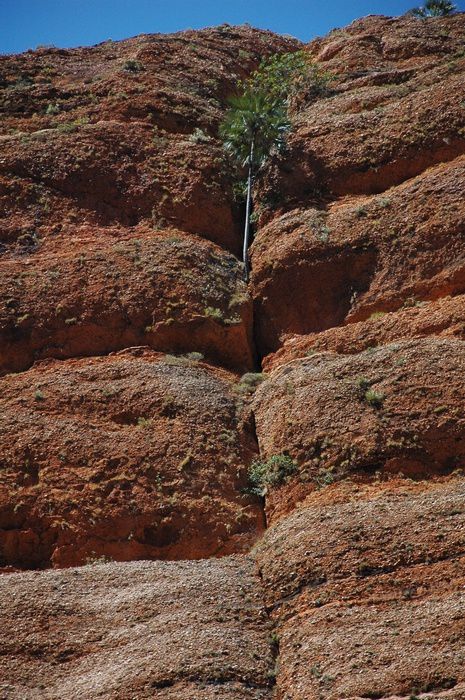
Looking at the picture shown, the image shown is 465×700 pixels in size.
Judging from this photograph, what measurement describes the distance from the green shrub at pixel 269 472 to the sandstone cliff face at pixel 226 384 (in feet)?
0.56

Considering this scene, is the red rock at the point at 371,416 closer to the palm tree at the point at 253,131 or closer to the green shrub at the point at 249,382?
the green shrub at the point at 249,382

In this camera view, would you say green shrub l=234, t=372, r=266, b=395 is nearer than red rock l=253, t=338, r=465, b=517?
No

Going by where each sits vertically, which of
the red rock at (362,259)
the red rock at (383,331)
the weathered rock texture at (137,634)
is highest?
the red rock at (362,259)

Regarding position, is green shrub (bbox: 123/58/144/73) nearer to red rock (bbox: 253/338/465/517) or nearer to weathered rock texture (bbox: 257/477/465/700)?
red rock (bbox: 253/338/465/517)

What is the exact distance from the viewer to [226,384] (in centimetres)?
2806

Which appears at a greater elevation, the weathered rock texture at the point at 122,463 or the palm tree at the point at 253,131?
the palm tree at the point at 253,131

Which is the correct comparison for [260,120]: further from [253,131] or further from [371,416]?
[371,416]

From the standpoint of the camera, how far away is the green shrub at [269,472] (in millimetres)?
24594

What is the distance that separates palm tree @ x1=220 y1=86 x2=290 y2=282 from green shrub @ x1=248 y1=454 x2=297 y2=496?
10.0m

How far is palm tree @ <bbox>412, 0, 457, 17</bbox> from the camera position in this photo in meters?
45.8

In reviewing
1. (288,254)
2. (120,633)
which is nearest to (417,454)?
(120,633)

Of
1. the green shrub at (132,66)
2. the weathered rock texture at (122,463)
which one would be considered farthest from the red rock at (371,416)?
the green shrub at (132,66)

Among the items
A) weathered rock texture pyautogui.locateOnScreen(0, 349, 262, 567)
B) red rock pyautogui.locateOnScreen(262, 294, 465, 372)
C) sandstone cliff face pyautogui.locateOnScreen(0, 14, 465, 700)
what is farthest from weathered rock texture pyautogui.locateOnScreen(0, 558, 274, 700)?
red rock pyautogui.locateOnScreen(262, 294, 465, 372)

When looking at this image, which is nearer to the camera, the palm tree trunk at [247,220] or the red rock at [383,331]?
the red rock at [383,331]
